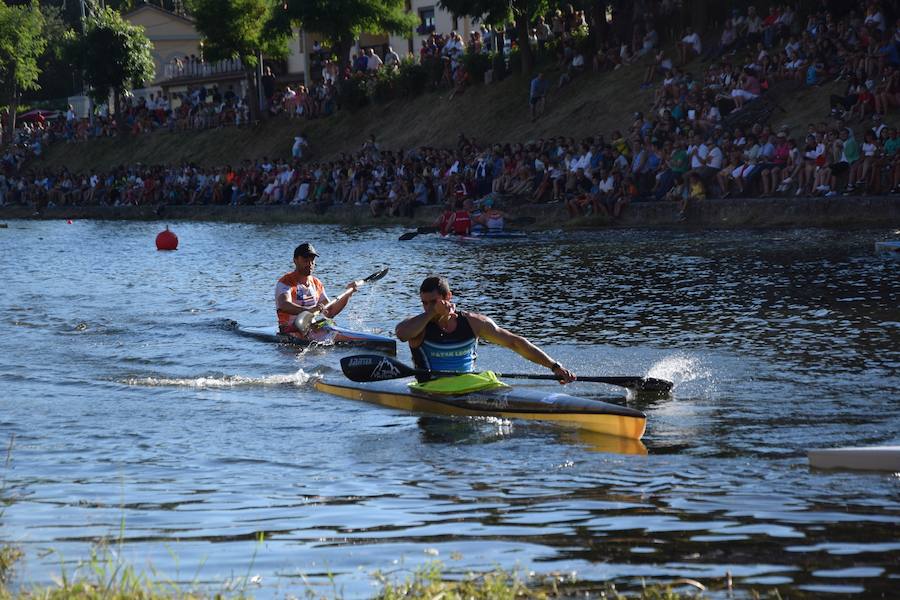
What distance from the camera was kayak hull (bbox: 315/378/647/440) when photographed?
9266 mm

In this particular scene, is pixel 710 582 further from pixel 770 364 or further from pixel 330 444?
pixel 770 364

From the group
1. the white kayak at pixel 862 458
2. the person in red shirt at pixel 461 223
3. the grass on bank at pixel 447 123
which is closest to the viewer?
the white kayak at pixel 862 458

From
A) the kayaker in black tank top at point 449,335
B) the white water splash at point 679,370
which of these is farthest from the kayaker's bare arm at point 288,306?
the white water splash at point 679,370

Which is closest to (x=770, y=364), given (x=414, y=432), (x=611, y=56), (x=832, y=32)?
(x=414, y=432)

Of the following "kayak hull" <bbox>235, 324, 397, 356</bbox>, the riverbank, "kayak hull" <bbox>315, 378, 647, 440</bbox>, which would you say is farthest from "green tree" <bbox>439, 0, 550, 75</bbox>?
"kayak hull" <bbox>315, 378, 647, 440</bbox>

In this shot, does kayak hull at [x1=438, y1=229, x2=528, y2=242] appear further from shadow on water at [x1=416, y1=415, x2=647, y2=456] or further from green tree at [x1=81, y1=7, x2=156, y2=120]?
green tree at [x1=81, y1=7, x2=156, y2=120]

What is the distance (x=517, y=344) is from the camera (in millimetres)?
10406

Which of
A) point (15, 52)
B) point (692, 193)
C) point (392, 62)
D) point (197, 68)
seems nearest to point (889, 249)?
point (692, 193)

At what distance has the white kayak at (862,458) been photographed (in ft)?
25.0

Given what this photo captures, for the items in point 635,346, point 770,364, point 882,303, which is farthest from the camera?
point 882,303

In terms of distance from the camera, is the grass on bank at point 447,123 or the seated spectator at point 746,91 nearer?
the seated spectator at point 746,91

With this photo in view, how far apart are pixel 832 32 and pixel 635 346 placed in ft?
54.7

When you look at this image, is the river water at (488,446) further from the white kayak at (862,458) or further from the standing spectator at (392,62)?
the standing spectator at (392,62)

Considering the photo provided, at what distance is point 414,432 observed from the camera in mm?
10086
